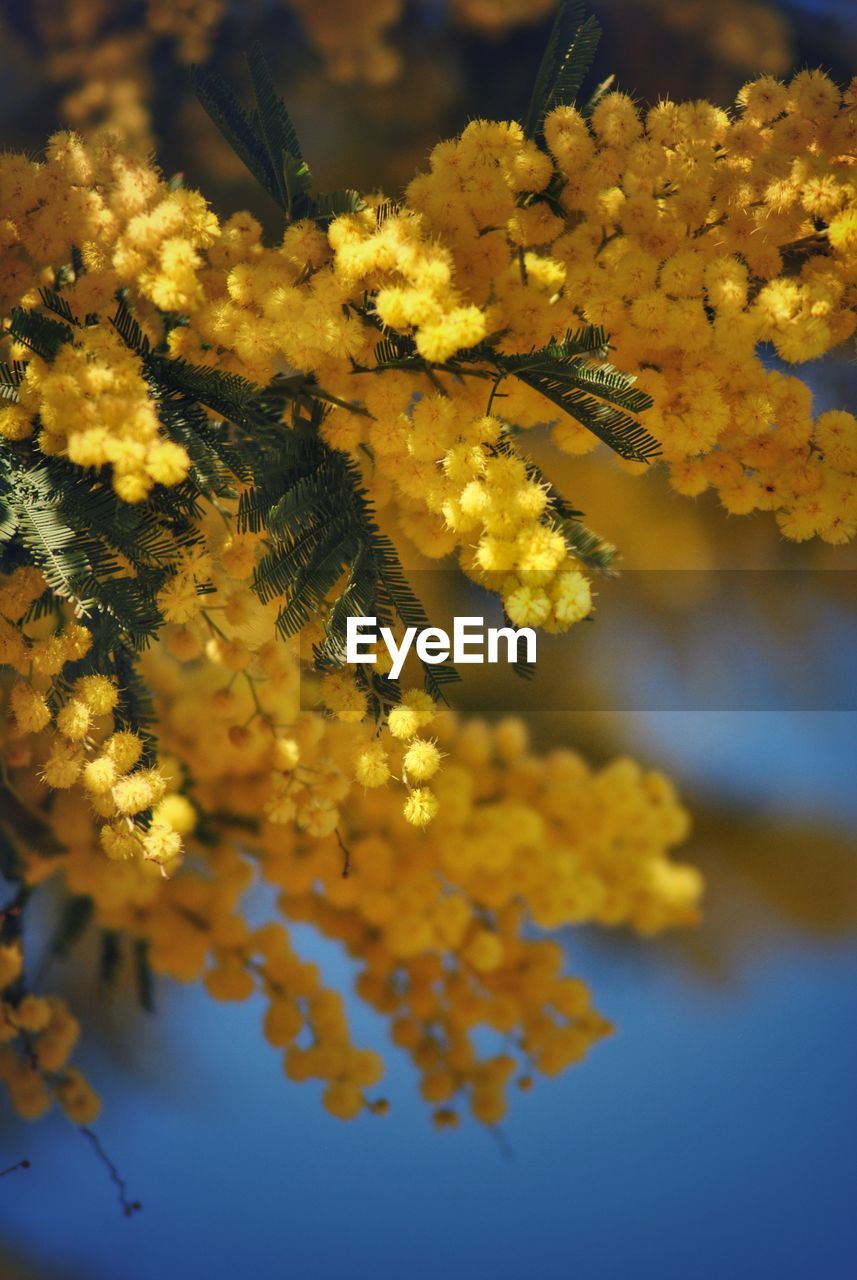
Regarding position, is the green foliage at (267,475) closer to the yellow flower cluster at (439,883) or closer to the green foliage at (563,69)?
the green foliage at (563,69)

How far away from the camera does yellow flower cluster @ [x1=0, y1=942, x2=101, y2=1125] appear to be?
0.99 meters

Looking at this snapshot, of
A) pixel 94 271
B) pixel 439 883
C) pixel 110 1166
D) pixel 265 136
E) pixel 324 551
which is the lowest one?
pixel 110 1166

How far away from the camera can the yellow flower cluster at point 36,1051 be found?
3.24 ft

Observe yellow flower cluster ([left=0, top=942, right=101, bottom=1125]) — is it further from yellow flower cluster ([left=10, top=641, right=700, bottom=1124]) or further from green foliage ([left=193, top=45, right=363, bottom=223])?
green foliage ([left=193, top=45, right=363, bottom=223])

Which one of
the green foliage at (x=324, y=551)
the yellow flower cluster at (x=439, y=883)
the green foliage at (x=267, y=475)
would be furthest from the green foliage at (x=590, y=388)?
the yellow flower cluster at (x=439, y=883)

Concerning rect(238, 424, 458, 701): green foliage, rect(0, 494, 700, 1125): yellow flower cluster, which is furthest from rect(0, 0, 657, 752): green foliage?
rect(0, 494, 700, 1125): yellow flower cluster

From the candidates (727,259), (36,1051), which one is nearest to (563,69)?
(727,259)

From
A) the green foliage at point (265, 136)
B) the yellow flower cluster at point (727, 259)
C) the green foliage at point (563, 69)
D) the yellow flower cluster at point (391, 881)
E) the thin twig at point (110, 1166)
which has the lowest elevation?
the thin twig at point (110, 1166)

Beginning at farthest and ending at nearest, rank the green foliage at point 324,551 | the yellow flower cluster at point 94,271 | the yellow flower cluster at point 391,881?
the yellow flower cluster at point 391,881 → the green foliage at point 324,551 → the yellow flower cluster at point 94,271

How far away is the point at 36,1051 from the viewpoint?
995 mm

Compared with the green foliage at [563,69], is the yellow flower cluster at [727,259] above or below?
below

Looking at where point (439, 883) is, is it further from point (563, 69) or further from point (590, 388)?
point (563, 69)

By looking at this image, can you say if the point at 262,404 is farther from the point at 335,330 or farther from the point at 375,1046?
the point at 375,1046

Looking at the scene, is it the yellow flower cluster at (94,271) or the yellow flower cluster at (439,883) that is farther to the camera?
the yellow flower cluster at (439,883)
